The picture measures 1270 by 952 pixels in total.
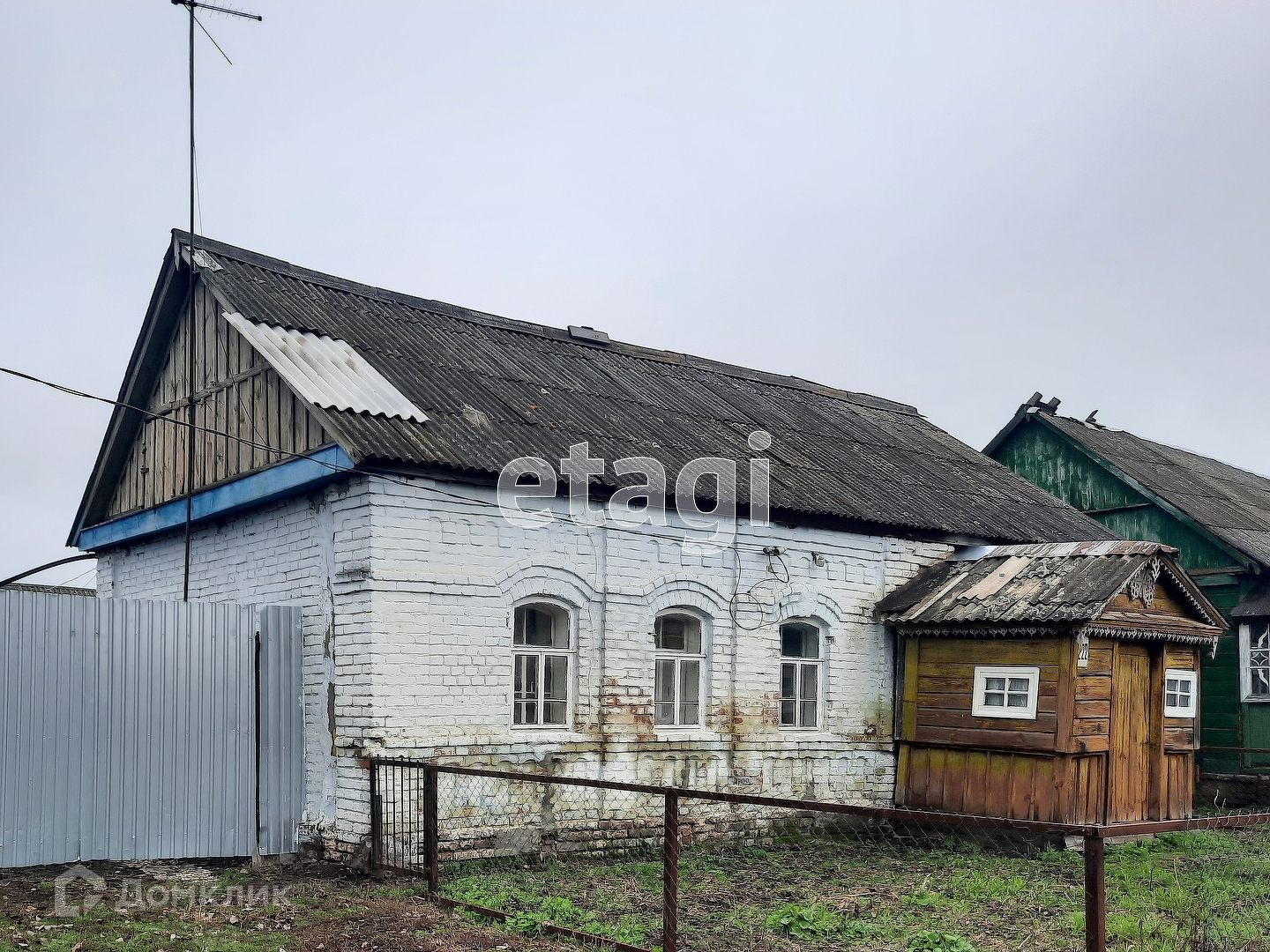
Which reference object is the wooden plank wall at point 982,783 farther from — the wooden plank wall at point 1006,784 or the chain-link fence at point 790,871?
the chain-link fence at point 790,871

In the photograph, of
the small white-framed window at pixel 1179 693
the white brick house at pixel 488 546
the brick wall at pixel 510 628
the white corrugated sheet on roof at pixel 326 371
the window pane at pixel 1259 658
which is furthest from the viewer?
the window pane at pixel 1259 658

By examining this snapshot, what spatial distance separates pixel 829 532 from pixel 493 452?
13.5 feet

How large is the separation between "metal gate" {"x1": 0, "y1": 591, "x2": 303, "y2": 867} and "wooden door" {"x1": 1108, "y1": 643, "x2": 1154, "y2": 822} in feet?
25.6

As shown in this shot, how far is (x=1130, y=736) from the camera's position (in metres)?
12.4

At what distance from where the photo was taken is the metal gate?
9023mm

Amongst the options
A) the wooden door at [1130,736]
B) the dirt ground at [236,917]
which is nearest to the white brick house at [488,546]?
the dirt ground at [236,917]

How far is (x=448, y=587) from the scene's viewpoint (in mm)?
10266

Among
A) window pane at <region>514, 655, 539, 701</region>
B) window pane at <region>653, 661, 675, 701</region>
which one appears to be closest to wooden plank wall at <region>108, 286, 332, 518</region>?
window pane at <region>514, 655, 539, 701</region>

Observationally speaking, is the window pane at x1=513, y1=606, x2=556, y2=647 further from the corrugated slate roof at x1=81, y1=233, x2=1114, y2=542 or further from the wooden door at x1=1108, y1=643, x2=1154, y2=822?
the wooden door at x1=1108, y1=643, x2=1154, y2=822

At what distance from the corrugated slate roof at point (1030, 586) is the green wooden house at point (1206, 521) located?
3626 mm

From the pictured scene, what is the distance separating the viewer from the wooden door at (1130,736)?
1211cm

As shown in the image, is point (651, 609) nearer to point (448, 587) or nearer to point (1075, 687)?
point (448, 587)

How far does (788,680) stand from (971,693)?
6.13 feet

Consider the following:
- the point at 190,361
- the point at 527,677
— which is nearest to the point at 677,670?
the point at 527,677
